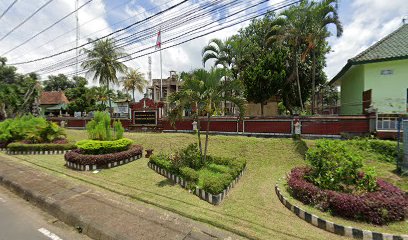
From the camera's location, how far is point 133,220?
202 inches

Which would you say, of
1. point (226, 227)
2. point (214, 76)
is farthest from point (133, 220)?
point (214, 76)

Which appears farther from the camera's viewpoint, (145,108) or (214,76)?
(145,108)

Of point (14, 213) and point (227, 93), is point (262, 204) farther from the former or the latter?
point (14, 213)

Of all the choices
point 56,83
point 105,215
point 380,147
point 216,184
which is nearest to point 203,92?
point 216,184

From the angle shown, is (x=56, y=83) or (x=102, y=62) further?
(x=56, y=83)

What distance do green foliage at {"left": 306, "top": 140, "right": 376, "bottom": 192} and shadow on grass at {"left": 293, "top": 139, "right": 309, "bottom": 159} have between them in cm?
383

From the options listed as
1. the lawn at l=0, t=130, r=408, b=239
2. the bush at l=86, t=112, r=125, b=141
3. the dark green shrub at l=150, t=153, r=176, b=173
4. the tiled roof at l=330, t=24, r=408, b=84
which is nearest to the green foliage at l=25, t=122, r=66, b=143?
the lawn at l=0, t=130, r=408, b=239

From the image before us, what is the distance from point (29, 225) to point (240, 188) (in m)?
5.69

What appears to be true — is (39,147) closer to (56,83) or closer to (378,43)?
(378,43)

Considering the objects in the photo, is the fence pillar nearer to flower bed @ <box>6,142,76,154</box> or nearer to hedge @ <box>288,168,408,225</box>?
hedge @ <box>288,168,408,225</box>

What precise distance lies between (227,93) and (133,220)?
18.9 feet

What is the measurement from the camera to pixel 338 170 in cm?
625

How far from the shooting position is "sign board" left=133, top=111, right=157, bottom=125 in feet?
65.2

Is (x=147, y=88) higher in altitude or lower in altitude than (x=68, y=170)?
higher
